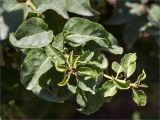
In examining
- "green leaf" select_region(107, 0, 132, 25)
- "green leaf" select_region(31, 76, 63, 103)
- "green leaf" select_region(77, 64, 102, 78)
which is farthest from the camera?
"green leaf" select_region(107, 0, 132, 25)

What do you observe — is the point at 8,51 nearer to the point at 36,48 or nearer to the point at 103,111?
the point at 36,48

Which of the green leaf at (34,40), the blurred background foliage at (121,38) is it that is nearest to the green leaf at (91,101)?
the green leaf at (34,40)

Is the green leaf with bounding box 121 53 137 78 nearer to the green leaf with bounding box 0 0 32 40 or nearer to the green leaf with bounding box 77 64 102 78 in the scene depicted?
the green leaf with bounding box 77 64 102 78

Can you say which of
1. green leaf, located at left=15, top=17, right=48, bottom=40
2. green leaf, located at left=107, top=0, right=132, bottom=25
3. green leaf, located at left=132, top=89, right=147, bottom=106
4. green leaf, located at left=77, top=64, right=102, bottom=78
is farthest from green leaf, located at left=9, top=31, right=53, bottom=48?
green leaf, located at left=107, top=0, right=132, bottom=25

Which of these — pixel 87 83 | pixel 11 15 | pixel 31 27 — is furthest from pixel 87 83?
pixel 11 15

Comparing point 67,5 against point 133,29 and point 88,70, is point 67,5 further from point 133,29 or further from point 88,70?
point 133,29

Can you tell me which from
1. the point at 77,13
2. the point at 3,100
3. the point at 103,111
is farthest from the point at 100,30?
the point at 103,111
